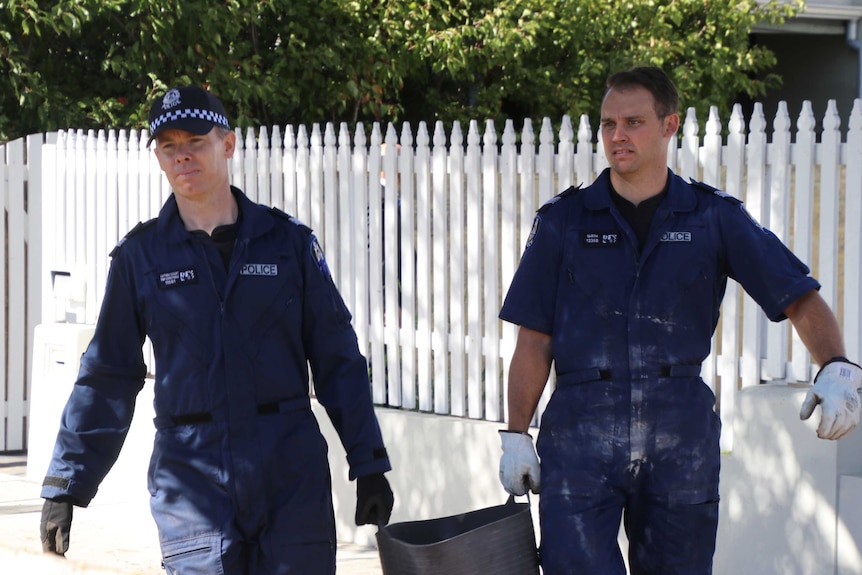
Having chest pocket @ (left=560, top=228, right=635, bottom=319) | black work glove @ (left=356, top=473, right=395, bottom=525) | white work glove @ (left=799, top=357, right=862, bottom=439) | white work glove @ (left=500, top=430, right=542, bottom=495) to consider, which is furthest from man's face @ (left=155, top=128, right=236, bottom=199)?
white work glove @ (left=799, top=357, right=862, bottom=439)

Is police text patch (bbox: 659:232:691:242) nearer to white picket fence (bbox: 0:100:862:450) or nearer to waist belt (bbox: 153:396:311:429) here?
waist belt (bbox: 153:396:311:429)

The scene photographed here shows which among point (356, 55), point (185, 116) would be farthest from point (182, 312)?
point (356, 55)

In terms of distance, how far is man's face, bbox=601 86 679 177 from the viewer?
3.93 meters

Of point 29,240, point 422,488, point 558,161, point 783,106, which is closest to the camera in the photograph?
Result: point 783,106

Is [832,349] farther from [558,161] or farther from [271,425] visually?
[558,161]

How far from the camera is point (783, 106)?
223 inches

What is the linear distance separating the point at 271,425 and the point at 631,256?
1141 mm

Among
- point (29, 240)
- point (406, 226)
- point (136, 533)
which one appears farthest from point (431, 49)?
point (136, 533)

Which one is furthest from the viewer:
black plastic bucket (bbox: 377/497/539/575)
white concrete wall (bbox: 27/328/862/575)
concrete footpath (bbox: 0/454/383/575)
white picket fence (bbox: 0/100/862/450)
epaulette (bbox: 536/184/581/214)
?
concrete footpath (bbox: 0/454/383/575)

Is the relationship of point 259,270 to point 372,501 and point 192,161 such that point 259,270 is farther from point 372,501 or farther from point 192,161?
point 372,501

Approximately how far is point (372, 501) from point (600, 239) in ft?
3.30

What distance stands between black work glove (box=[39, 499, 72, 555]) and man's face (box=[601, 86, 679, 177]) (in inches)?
73.8

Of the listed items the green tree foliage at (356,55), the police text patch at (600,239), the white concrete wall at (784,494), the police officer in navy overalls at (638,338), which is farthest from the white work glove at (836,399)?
the green tree foliage at (356,55)

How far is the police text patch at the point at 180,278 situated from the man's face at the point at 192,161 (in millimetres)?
217
